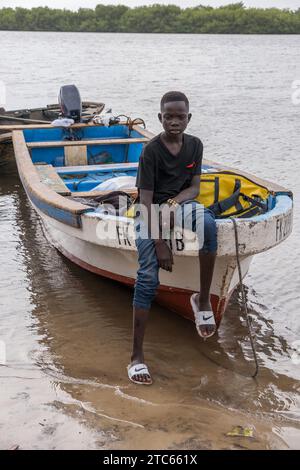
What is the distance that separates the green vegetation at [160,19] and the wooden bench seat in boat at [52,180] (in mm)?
60398

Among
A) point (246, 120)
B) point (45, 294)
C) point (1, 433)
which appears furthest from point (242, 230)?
point (246, 120)

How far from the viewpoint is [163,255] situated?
3514mm

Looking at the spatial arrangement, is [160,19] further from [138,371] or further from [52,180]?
[138,371]

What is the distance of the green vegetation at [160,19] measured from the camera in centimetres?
6250

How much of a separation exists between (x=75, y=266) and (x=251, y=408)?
2659 millimetres

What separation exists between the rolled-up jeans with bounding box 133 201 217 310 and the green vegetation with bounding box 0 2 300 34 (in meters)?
62.7

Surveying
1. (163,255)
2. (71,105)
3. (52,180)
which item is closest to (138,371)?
(163,255)

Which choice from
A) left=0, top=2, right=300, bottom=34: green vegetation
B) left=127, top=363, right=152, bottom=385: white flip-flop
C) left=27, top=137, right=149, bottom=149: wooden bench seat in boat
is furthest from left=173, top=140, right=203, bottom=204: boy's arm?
left=0, top=2, right=300, bottom=34: green vegetation

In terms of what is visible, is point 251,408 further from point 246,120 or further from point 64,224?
point 246,120

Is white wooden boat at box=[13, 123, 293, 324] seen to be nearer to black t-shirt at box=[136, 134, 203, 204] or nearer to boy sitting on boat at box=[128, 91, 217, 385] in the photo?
boy sitting on boat at box=[128, 91, 217, 385]

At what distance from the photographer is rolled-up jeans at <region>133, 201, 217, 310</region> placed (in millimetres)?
3529

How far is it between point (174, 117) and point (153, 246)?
2.51 feet

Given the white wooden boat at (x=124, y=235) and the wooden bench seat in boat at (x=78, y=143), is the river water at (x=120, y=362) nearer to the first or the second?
the white wooden boat at (x=124, y=235)

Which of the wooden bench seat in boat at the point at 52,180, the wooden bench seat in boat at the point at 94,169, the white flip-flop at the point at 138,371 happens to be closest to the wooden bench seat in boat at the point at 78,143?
the wooden bench seat in boat at the point at 94,169
